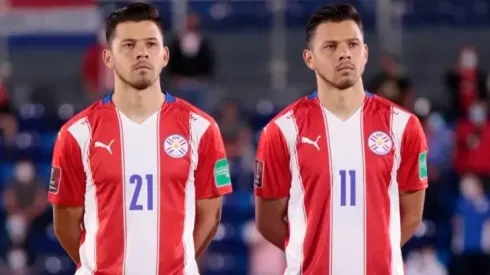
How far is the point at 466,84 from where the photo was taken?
653 inches

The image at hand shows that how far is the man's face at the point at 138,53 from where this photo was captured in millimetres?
7176

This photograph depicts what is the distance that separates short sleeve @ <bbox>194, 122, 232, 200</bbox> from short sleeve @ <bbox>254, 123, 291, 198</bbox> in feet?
0.72

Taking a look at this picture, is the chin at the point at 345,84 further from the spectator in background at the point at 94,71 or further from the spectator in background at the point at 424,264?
the spectator in background at the point at 94,71

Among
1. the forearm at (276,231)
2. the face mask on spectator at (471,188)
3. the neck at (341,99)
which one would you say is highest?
the neck at (341,99)

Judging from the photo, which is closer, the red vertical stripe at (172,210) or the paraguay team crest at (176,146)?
the red vertical stripe at (172,210)

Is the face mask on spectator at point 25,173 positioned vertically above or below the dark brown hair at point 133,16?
below

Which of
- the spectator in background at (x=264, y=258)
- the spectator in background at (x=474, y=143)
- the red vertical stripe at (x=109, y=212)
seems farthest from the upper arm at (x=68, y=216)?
the spectator in background at (x=474, y=143)

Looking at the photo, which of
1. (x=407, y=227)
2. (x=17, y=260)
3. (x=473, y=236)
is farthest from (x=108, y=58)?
(x=17, y=260)

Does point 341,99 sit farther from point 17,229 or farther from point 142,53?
point 17,229

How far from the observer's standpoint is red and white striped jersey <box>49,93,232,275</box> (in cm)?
721

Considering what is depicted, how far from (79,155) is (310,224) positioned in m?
1.24

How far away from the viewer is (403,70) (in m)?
17.8

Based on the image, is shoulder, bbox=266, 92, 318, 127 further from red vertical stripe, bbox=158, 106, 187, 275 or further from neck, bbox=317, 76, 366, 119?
red vertical stripe, bbox=158, 106, 187, 275

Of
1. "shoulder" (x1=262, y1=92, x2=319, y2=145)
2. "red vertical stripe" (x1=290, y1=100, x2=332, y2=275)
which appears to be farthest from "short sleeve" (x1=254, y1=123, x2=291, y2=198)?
"red vertical stripe" (x1=290, y1=100, x2=332, y2=275)
